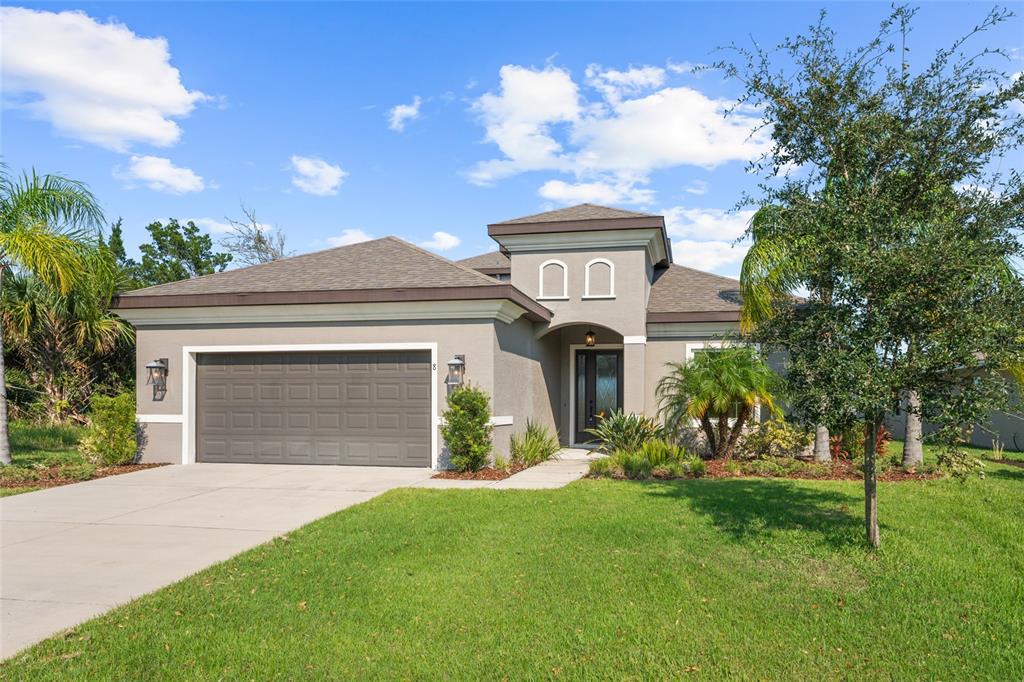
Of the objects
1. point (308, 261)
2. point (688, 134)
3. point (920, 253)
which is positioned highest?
point (688, 134)

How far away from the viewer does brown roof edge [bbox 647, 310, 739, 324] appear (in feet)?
46.7

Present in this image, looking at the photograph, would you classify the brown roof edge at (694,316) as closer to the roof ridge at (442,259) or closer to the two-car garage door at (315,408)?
the roof ridge at (442,259)

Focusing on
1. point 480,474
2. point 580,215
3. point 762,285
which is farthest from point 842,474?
point 580,215

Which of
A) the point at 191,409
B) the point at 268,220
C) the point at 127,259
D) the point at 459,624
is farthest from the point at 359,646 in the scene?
the point at 268,220

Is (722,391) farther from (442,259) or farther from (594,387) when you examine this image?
(442,259)

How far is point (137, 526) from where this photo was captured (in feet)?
25.2

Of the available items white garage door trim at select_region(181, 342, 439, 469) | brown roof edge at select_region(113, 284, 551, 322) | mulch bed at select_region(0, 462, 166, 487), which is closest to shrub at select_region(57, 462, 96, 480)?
mulch bed at select_region(0, 462, 166, 487)

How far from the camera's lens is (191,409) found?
43.2 ft

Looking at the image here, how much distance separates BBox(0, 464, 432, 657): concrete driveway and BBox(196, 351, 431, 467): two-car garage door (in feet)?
1.67

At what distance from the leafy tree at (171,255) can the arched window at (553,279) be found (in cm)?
1729

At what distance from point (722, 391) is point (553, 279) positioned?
4.53 m

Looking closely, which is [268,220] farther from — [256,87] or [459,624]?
[459,624]

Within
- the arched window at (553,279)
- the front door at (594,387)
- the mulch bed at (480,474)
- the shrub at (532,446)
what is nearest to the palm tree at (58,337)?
the mulch bed at (480,474)

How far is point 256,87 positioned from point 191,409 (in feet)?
22.8
